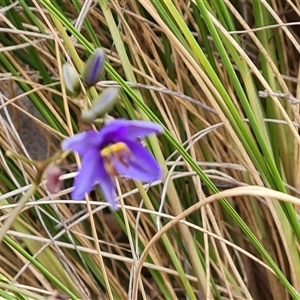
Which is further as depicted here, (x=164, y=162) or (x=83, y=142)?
(x=164, y=162)

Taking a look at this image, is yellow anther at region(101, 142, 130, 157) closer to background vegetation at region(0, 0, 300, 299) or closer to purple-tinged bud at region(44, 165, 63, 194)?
purple-tinged bud at region(44, 165, 63, 194)

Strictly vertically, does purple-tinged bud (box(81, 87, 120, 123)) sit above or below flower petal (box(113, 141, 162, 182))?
above

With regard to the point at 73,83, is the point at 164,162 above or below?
below

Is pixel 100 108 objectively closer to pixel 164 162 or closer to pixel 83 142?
pixel 83 142

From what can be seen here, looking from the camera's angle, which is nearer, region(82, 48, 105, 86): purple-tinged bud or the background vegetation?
region(82, 48, 105, 86): purple-tinged bud

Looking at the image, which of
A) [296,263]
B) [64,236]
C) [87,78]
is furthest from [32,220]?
[87,78]

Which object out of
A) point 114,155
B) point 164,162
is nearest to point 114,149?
point 114,155

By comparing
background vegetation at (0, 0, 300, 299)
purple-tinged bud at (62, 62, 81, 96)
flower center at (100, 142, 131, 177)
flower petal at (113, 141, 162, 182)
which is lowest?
background vegetation at (0, 0, 300, 299)

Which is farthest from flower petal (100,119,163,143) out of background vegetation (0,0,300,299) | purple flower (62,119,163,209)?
background vegetation (0,0,300,299)
